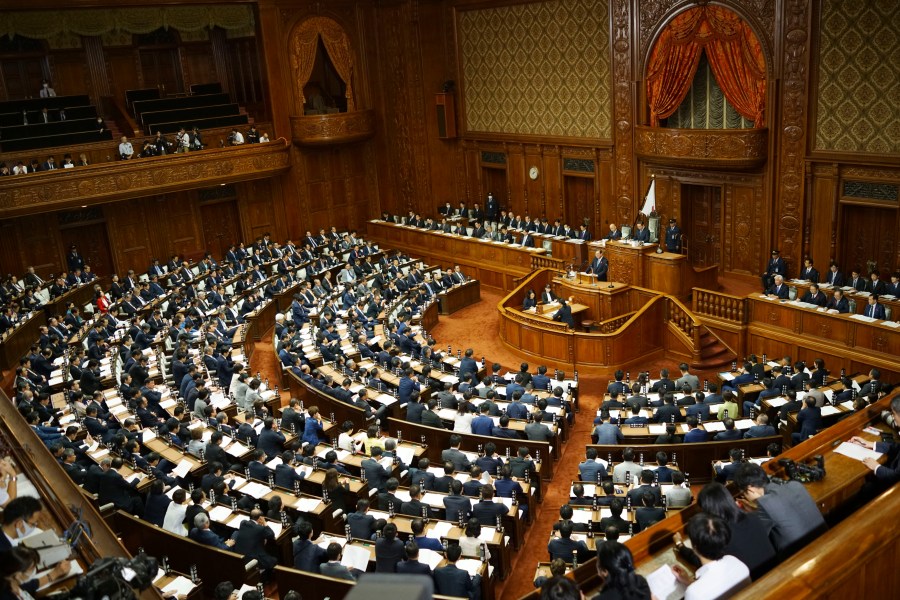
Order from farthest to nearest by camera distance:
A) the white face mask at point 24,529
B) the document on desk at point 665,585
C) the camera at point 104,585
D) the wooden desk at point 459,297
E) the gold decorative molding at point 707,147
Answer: the wooden desk at point 459,297 → the gold decorative molding at point 707,147 → the white face mask at point 24,529 → the camera at point 104,585 → the document on desk at point 665,585

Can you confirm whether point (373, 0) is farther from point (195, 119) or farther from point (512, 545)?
point (512, 545)

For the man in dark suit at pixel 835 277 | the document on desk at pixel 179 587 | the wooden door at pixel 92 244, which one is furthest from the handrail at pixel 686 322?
the wooden door at pixel 92 244

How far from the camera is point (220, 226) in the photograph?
22891 millimetres

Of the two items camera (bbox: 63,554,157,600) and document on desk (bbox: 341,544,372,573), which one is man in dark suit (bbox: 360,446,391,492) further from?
camera (bbox: 63,554,157,600)

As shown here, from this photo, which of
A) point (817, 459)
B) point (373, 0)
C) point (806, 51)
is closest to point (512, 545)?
point (817, 459)

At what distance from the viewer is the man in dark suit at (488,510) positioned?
25.4 feet

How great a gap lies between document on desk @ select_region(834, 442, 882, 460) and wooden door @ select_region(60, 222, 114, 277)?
20121mm

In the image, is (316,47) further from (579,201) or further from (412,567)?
(412,567)

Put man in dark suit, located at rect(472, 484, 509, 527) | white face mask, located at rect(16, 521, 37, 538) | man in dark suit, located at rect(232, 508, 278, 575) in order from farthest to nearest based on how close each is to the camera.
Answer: man in dark suit, located at rect(472, 484, 509, 527) → man in dark suit, located at rect(232, 508, 278, 575) → white face mask, located at rect(16, 521, 37, 538)

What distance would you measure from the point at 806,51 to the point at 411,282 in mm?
9871

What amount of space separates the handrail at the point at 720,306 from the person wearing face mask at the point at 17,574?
482 inches

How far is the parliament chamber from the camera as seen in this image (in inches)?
257

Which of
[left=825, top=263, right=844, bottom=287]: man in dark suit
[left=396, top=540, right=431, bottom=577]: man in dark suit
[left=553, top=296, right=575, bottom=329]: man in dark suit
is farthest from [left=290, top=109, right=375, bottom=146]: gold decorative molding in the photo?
[left=396, top=540, right=431, bottom=577]: man in dark suit

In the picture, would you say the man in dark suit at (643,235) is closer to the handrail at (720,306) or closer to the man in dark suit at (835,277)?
the handrail at (720,306)
